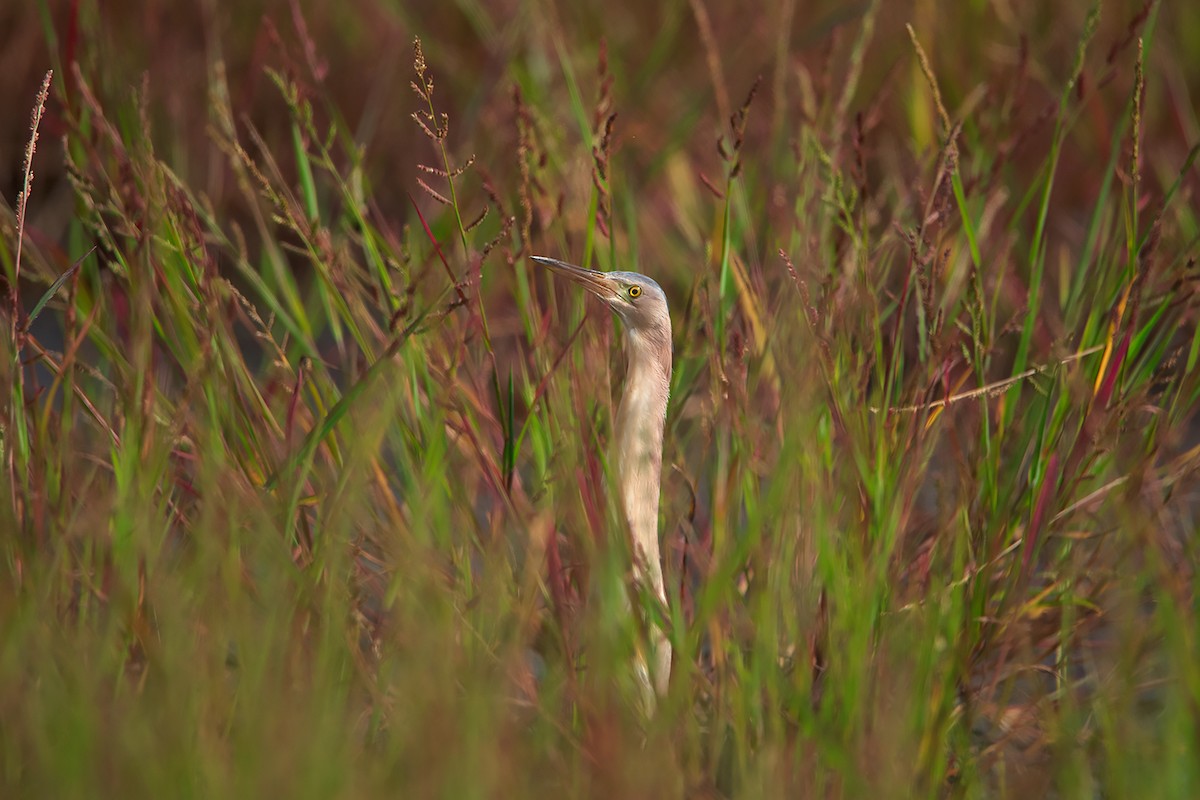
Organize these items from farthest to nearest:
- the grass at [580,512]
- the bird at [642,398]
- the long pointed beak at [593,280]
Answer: the long pointed beak at [593,280], the bird at [642,398], the grass at [580,512]

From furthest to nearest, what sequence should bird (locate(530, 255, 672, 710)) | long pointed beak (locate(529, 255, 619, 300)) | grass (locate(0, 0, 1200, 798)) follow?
long pointed beak (locate(529, 255, 619, 300))
bird (locate(530, 255, 672, 710))
grass (locate(0, 0, 1200, 798))

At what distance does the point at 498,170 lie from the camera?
10.0ft

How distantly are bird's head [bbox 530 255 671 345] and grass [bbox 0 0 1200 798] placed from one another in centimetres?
7

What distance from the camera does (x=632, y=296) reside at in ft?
5.86

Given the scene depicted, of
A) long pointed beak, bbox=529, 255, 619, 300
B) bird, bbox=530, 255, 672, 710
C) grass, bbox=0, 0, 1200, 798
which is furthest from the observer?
long pointed beak, bbox=529, 255, 619, 300

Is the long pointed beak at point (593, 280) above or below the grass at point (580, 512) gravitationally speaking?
above

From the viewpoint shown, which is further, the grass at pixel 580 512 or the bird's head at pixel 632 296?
the bird's head at pixel 632 296

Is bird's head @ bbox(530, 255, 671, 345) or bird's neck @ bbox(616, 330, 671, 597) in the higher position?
bird's head @ bbox(530, 255, 671, 345)

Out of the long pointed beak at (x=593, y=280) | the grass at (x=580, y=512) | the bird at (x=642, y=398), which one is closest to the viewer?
the grass at (x=580, y=512)

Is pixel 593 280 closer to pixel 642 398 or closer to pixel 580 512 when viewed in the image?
pixel 642 398

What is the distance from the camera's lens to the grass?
1242 mm

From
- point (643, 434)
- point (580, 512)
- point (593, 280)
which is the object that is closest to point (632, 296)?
point (593, 280)

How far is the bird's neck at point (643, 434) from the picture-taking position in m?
1.68

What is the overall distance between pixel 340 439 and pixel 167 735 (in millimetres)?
812
